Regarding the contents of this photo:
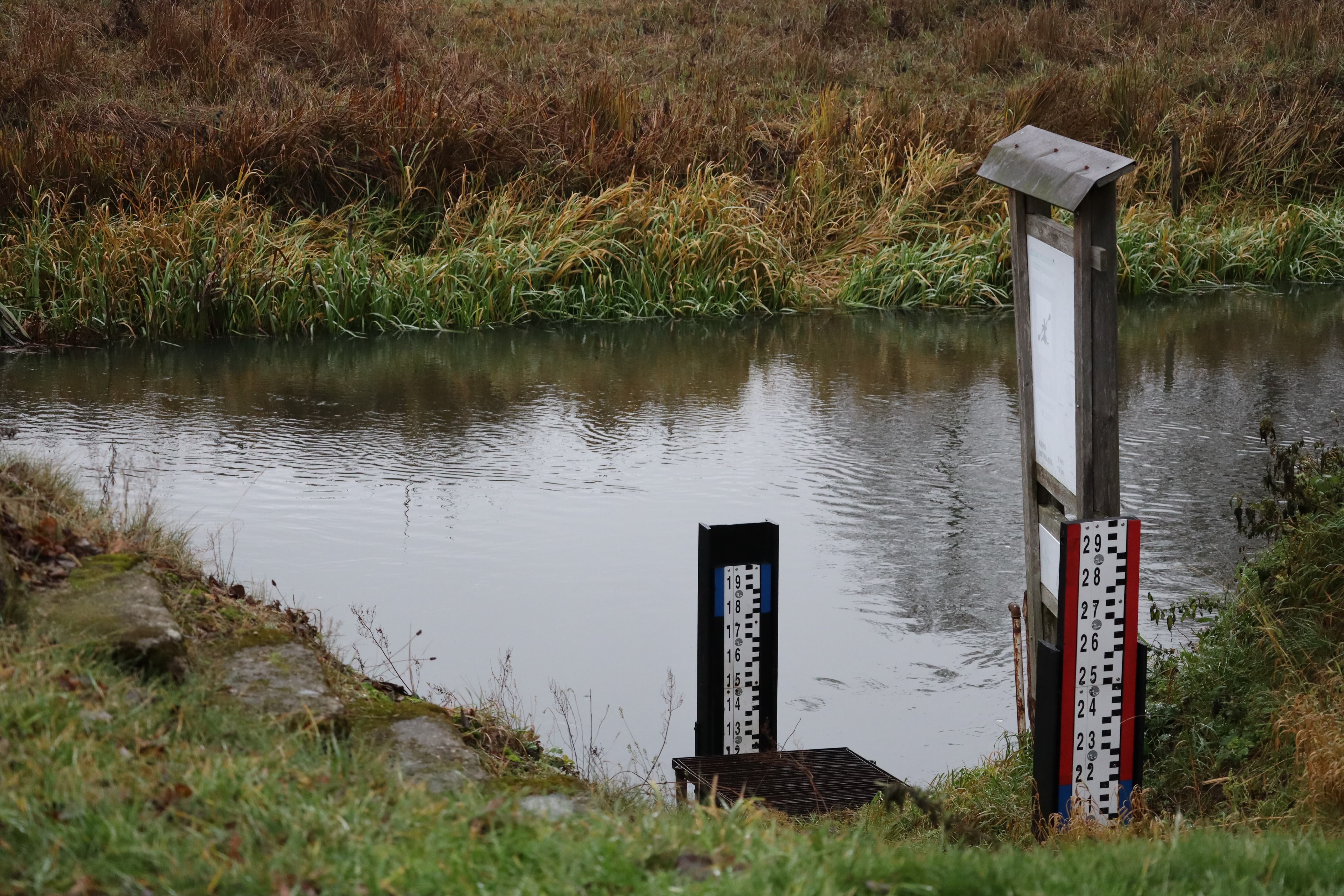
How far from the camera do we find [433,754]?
394 cm

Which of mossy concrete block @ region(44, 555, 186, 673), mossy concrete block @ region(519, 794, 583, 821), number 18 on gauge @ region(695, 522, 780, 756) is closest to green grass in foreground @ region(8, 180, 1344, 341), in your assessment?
number 18 on gauge @ region(695, 522, 780, 756)

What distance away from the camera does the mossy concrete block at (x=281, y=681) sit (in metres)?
3.89

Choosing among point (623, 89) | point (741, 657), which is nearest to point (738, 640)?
point (741, 657)

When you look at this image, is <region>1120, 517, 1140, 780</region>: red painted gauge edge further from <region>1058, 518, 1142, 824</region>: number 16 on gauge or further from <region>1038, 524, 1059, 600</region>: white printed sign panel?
<region>1038, 524, 1059, 600</region>: white printed sign panel

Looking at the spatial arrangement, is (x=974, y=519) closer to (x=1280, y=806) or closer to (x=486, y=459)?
(x=486, y=459)

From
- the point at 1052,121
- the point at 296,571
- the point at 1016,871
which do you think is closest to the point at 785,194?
the point at 1052,121

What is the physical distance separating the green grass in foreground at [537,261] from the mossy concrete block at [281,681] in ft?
31.4

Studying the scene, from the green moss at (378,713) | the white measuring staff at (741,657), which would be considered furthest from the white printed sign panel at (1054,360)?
the green moss at (378,713)

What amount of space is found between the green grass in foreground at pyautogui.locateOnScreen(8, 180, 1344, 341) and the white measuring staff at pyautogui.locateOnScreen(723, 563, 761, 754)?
9.19 meters

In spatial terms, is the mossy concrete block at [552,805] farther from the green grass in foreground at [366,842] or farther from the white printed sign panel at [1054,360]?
the white printed sign panel at [1054,360]

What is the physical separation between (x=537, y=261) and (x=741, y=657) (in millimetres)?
9909

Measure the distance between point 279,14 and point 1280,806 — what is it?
20.9 metres

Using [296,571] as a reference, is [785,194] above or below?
above

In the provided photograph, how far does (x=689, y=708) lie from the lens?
5.83 metres
